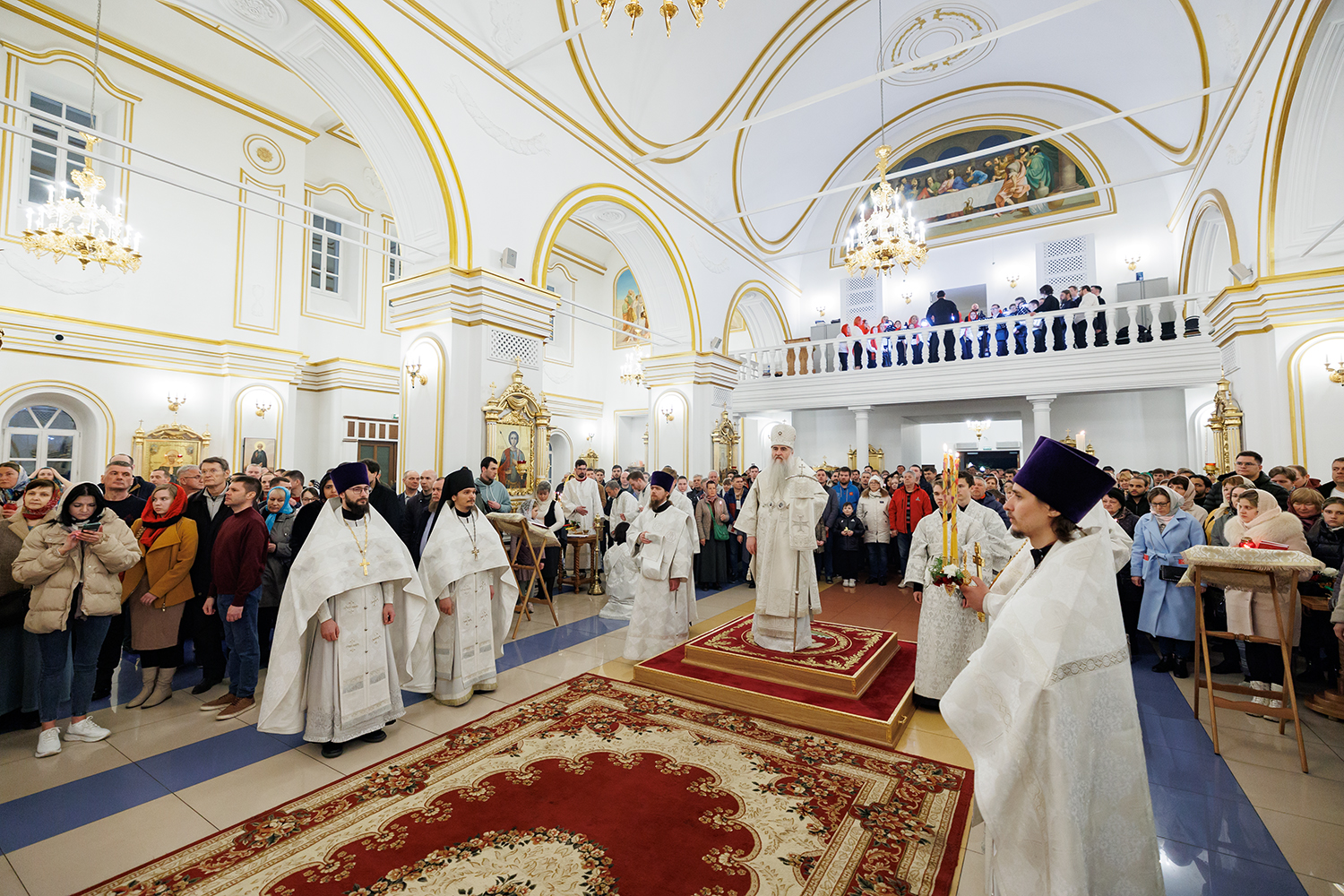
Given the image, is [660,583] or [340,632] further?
[660,583]

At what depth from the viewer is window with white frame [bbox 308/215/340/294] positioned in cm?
1396

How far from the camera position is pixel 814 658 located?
4918 millimetres

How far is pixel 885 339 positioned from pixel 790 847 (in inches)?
453

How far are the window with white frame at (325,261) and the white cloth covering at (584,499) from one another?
30.9 ft

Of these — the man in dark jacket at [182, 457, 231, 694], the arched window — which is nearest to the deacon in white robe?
the man in dark jacket at [182, 457, 231, 694]

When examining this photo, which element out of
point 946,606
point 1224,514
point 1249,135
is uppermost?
point 1249,135

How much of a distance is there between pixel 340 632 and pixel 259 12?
656 cm

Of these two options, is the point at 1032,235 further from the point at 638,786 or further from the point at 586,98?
the point at 638,786

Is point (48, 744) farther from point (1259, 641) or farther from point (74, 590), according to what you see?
point (1259, 641)

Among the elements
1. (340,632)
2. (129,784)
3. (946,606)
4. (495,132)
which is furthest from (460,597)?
(495,132)

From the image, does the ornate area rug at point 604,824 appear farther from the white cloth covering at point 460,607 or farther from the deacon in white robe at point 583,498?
the deacon in white robe at point 583,498

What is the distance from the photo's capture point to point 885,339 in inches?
503

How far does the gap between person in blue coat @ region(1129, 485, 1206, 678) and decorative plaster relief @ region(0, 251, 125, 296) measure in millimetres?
13967

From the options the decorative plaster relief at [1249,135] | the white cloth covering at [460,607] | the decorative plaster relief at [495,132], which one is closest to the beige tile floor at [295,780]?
the white cloth covering at [460,607]
